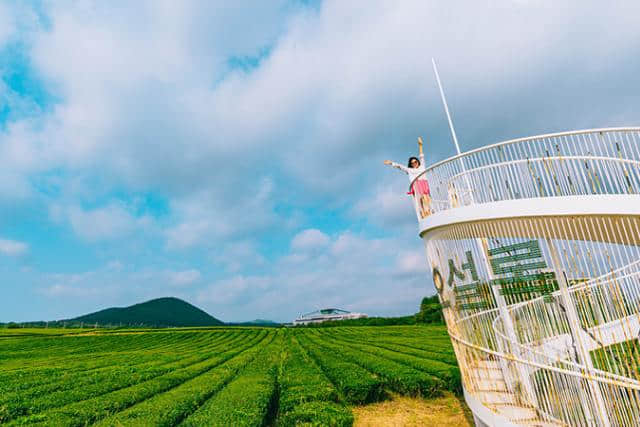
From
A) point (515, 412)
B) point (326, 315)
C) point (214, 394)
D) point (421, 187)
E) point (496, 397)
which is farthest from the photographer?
point (326, 315)

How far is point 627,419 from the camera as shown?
6.49m

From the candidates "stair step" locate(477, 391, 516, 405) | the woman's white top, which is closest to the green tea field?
"stair step" locate(477, 391, 516, 405)

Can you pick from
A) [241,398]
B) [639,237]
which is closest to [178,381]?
[241,398]

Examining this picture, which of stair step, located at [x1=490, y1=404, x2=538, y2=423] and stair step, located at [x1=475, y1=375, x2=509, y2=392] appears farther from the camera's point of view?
stair step, located at [x1=475, y1=375, x2=509, y2=392]

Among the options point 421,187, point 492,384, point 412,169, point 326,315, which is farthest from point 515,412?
point 326,315

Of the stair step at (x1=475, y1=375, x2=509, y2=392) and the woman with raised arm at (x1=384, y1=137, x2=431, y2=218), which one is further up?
the woman with raised arm at (x1=384, y1=137, x2=431, y2=218)

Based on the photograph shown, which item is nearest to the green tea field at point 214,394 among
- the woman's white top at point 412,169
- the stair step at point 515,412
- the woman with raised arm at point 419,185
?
the stair step at point 515,412

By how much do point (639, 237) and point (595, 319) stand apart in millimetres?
2036

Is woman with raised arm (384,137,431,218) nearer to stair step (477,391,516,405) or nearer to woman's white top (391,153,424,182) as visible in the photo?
woman's white top (391,153,424,182)

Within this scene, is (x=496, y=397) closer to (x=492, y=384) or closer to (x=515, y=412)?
(x=492, y=384)

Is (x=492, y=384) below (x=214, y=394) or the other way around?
the other way around

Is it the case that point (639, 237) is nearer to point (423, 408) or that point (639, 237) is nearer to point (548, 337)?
point (548, 337)

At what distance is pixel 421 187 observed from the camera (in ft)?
32.3

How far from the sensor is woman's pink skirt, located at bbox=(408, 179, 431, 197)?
32.0 ft
